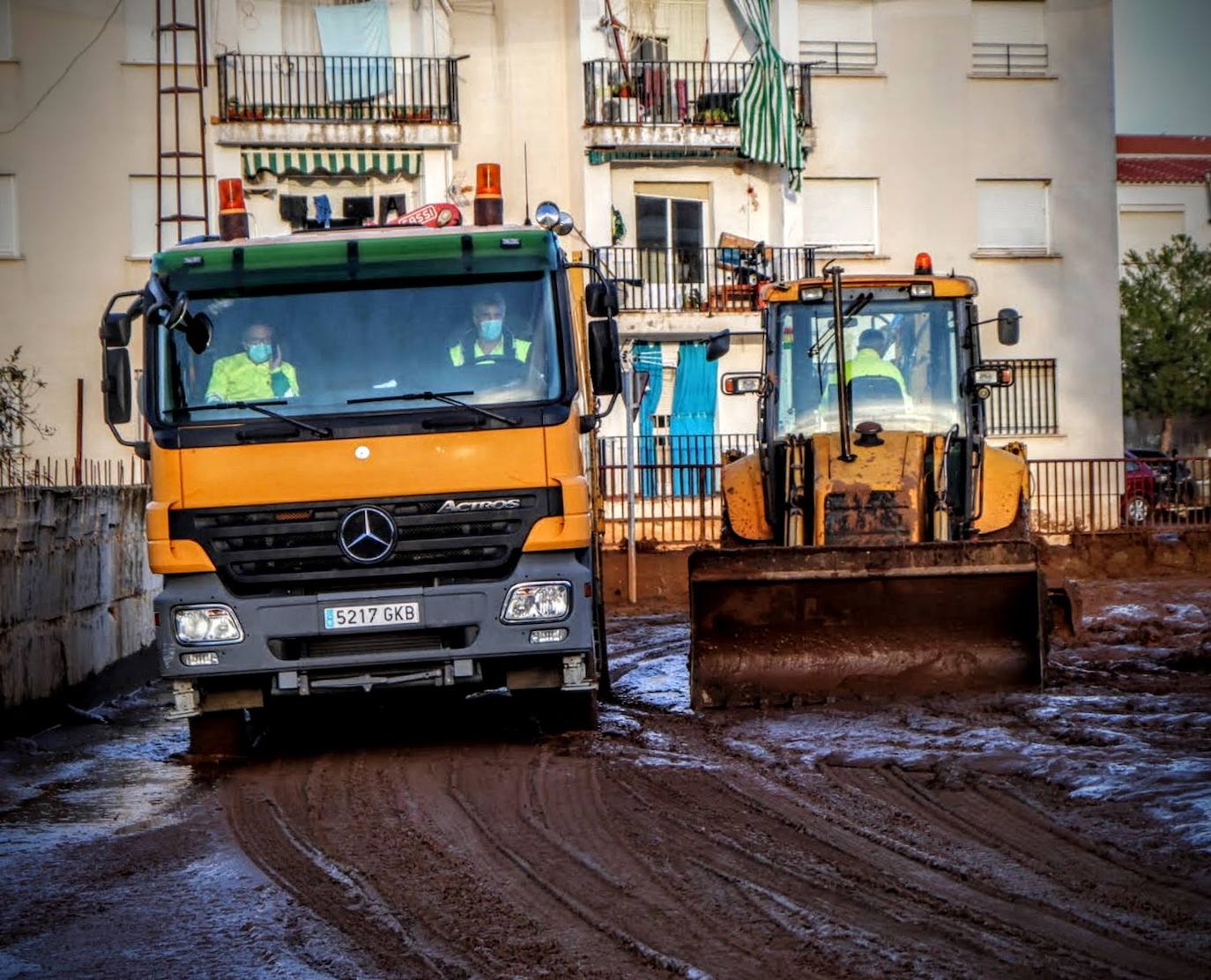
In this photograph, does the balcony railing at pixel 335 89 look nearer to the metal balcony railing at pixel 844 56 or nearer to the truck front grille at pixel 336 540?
the metal balcony railing at pixel 844 56

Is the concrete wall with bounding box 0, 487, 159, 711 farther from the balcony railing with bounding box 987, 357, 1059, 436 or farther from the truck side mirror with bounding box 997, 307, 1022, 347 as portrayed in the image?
the balcony railing with bounding box 987, 357, 1059, 436

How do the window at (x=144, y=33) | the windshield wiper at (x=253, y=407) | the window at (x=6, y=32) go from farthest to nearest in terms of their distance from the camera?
1. the window at (x=144, y=33)
2. the window at (x=6, y=32)
3. the windshield wiper at (x=253, y=407)

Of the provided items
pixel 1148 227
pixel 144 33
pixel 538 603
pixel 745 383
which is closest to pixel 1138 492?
pixel 745 383

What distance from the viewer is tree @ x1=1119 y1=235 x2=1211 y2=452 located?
51.4 m

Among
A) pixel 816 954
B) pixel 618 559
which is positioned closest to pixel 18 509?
pixel 816 954

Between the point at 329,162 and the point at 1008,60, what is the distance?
1322cm

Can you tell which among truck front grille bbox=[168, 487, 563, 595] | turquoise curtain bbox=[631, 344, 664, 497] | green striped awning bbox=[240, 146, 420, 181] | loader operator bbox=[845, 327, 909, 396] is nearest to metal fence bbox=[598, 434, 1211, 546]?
turquoise curtain bbox=[631, 344, 664, 497]

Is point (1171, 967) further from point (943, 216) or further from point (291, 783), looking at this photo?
point (943, 216)

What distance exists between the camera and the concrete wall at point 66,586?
1245 centimetres

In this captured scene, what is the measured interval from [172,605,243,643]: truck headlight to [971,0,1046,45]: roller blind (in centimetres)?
2817

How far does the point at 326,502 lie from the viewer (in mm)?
9984

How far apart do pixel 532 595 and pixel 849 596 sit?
96.9 inches

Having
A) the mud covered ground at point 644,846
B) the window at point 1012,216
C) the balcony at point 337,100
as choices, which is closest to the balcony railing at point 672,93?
the balcony at point 337,100

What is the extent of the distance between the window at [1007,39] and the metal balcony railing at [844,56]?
2012mm
